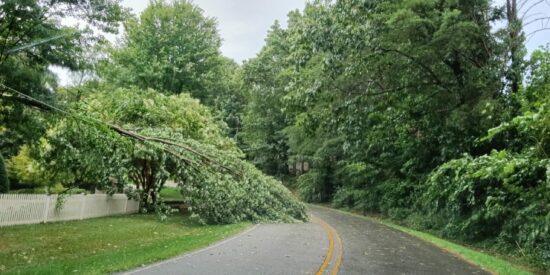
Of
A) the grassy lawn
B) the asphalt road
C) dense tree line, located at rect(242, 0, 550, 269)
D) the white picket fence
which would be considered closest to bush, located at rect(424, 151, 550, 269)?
dense tree line, located at rect(242, 0, 550, 269)

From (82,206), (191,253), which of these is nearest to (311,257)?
(191,253)

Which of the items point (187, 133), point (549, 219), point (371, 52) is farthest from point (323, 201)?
point (549, 219)

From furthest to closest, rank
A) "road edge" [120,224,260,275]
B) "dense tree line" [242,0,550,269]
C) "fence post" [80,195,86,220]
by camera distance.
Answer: "fence post" [80,195,86,220]
"dense tree line" [242,0,550,269]
"road edge" [120,224,260,275]

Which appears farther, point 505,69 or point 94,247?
point 505,69

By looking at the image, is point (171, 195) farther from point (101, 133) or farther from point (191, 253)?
point (101, 133)

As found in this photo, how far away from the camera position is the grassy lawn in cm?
802

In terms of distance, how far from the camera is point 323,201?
37.3 metres

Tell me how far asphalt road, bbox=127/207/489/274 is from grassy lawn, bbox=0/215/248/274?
669 mm

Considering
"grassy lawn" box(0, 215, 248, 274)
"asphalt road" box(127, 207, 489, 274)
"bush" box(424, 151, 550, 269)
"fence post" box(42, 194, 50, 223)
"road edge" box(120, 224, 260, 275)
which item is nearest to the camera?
"road edge" box(120, 224, 260, 275)

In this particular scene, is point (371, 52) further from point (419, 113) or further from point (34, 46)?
point (34, 46)

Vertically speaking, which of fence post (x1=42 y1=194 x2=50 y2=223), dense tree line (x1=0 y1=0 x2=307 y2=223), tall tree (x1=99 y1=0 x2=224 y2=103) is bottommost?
fence post (x1=42 y1=194 x2=50 y2=223)

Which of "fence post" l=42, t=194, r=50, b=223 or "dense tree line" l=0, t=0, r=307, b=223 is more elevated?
"dense tree line" l=0, t=0, r=307, b=223

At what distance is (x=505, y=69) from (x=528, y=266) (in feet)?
22.3

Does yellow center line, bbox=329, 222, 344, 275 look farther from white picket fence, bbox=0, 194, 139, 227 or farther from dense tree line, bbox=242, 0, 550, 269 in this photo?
white picket fence, bbox=0, 194, 139, 227
